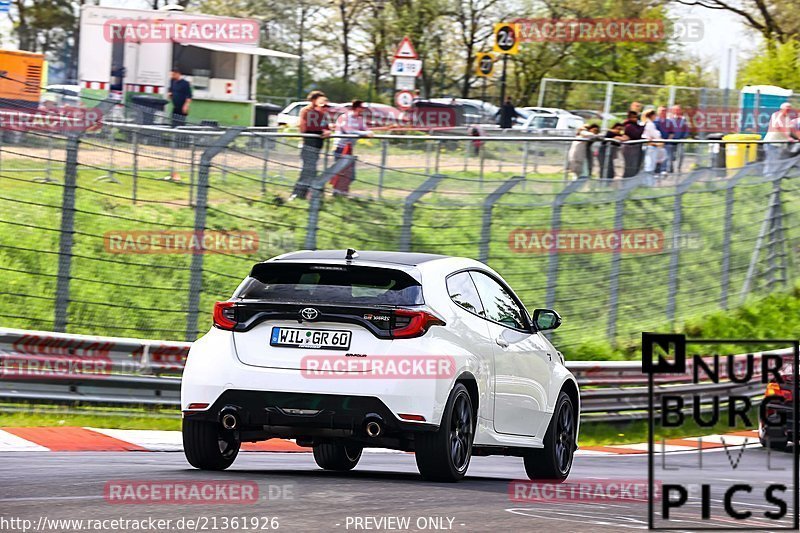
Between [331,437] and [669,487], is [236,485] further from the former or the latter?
[669,487]

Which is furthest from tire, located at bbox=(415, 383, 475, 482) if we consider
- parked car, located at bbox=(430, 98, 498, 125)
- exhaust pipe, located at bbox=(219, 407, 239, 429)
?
parked car, located at bbox=(430, 98, 498, 125)

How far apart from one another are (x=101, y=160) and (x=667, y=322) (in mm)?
9205

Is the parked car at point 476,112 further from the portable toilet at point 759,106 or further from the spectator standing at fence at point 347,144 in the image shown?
the spectator standing at fence at point 347,144

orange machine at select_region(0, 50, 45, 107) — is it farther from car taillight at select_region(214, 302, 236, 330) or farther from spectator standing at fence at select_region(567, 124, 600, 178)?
car taillight at select_region(214, 302, 236, 330)

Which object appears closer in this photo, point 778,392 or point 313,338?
point 313,338

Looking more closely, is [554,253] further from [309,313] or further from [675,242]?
[309,313]

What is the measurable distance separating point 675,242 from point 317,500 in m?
13.4

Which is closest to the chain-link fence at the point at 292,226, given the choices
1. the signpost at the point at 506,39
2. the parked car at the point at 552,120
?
the signpost at the point at 506,39

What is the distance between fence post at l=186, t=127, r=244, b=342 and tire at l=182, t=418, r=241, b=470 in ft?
17.4

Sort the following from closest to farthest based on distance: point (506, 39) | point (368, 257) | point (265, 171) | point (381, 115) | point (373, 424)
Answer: point (373, 424), point (368, 257), point (265, 171), point (506, 39), point (381, 115)

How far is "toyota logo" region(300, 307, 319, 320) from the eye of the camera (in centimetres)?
932

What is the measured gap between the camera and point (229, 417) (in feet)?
31.0

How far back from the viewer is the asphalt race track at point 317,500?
7.62m

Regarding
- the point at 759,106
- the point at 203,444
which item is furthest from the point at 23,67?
the point at 203,444
